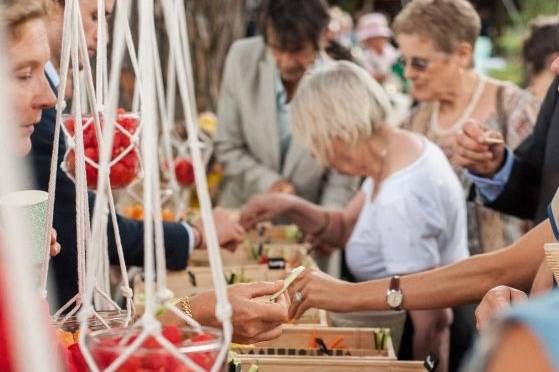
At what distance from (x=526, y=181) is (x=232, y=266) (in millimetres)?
1087

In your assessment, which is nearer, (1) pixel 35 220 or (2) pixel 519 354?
(2) pixel 519 354

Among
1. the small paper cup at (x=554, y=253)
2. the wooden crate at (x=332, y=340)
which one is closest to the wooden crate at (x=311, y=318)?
the wooden crate at (x=332, y=340)

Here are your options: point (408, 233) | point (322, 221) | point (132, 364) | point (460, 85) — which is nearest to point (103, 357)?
point (132, 364)

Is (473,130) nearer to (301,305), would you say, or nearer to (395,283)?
(395,283)

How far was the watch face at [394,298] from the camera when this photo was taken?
2408 mm

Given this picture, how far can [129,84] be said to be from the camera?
20.6ft

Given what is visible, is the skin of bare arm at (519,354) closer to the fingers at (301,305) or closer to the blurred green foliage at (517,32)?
the fingers at (301,305)

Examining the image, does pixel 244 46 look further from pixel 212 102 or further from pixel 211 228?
pixel 211 228

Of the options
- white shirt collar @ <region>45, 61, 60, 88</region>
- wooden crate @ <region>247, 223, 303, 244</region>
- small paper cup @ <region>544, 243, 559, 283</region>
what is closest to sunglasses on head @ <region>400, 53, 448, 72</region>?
wooden crate @ <region>247, 223, 303, 244</region>

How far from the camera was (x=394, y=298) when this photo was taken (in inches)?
94.9

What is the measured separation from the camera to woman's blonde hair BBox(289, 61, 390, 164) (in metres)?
3.10

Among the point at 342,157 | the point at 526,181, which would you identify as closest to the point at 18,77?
the point at 342,157

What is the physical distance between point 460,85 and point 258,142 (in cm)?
110

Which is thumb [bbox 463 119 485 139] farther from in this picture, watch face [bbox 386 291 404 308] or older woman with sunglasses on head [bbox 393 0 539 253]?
watch face [bbox 386 291 404 308]
